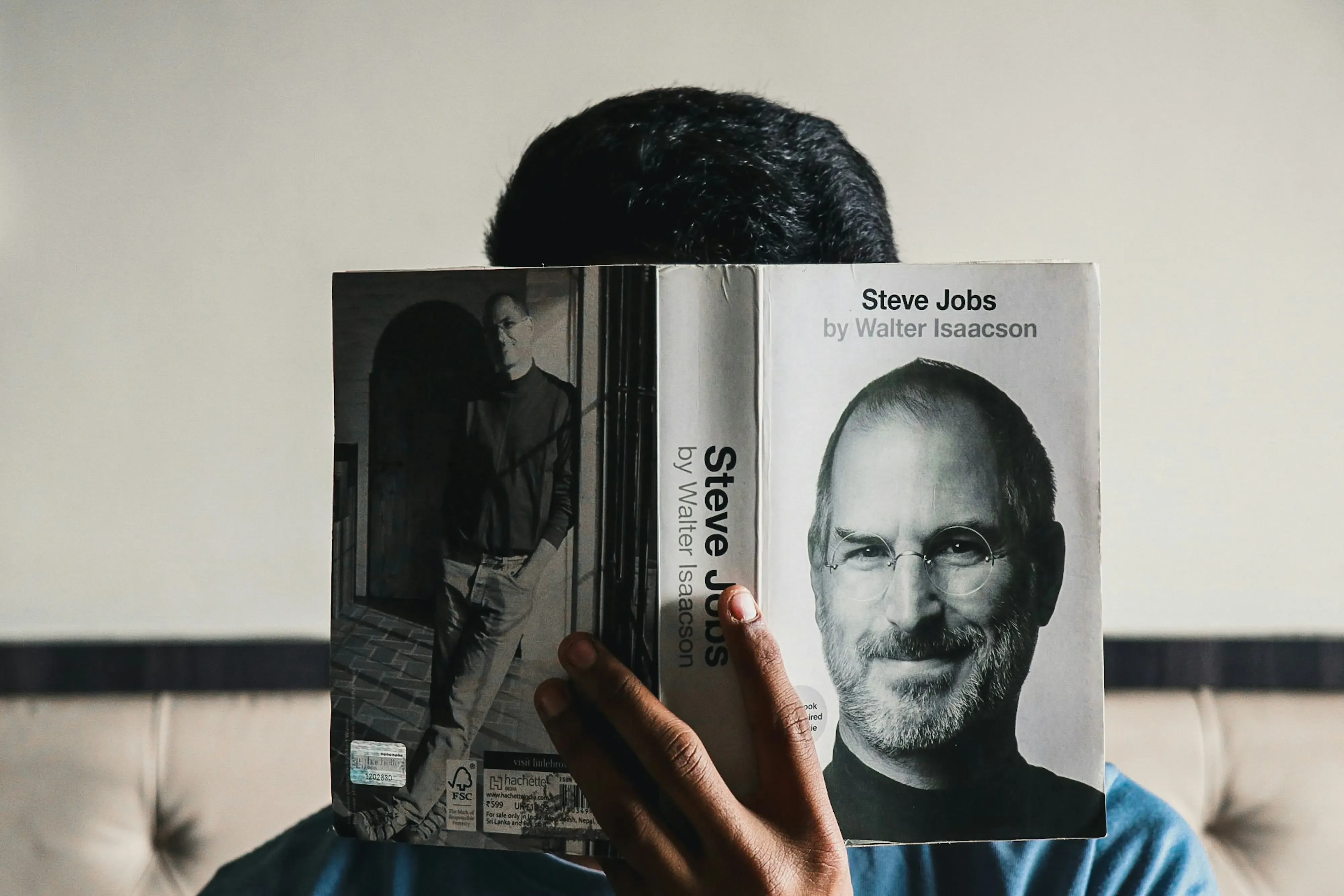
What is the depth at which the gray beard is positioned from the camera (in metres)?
0.42

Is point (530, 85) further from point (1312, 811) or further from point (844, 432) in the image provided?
point (1312, 811)

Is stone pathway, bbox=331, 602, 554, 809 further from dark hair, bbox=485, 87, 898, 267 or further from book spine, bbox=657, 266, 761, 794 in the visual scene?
dark hair, bbox=485, 87, 898, 267

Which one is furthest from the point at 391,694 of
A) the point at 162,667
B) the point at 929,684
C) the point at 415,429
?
the point at 162,667

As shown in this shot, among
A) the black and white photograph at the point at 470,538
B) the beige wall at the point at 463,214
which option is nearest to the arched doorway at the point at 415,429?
the black and white photograph at the point at 470,538

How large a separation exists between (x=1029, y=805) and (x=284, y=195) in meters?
0.82

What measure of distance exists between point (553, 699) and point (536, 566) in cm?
7

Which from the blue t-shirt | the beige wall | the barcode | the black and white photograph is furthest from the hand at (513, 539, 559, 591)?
the beige wall

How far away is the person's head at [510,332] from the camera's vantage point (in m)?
0.42

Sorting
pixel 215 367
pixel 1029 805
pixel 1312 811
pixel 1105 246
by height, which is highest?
pixel 1105 246

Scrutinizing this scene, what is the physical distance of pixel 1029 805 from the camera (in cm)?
43

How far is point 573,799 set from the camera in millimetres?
431

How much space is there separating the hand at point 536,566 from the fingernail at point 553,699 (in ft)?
0.17

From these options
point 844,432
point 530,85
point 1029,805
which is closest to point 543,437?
point 844,432

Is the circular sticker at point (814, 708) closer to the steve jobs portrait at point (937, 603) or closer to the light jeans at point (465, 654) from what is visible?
the steve jobs portrait at point (937, 603)
